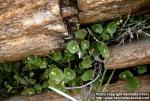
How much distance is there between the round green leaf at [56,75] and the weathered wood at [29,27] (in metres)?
0.21

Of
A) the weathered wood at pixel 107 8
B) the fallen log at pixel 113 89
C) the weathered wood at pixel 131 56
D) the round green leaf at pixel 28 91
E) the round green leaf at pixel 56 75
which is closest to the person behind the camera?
the weathered wood at pixel 107 8

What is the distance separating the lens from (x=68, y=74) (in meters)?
2.69

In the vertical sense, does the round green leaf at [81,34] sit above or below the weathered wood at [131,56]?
above

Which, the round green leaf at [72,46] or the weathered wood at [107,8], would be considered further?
the round green leaf at [72,46]

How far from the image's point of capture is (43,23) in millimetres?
2430

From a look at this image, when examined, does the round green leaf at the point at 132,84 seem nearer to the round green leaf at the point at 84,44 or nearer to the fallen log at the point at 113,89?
the fallen log at the point at 113,89

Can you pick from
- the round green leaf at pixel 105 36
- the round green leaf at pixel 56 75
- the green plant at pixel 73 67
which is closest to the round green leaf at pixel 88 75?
the green plant at pixel 73 67

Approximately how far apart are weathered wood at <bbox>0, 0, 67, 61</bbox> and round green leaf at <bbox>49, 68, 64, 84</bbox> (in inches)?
8.2

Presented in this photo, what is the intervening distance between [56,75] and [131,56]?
0.69 metres

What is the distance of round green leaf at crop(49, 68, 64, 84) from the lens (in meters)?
2.61

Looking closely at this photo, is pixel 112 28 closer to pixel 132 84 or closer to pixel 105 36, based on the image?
pixel 105 36

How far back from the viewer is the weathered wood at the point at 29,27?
2379 millimetres

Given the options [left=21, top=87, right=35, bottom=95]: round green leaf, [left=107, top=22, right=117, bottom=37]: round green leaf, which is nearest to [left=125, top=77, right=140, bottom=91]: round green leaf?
[left=107, top=22, right=117, bottom=37]: round green leaf

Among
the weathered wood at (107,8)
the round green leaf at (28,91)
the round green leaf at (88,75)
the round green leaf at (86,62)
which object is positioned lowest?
the round green leaf at (28,91)
